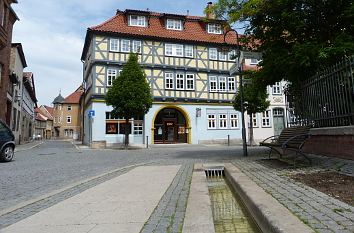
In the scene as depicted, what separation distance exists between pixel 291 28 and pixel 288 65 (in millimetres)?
1391

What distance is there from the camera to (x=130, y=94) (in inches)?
885

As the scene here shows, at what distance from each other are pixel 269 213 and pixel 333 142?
6107mm

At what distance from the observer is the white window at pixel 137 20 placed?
29508 millimetres

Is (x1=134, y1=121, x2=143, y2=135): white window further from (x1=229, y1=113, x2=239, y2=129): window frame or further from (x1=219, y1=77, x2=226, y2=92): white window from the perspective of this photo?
(x1=229, y1=113, x2=239, y2=129): window frame

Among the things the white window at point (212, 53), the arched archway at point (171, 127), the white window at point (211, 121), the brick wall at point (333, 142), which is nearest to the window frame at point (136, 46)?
the arched archway at point (171, 127)

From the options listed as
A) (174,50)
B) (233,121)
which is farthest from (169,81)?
(233,121)

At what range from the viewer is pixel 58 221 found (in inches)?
156

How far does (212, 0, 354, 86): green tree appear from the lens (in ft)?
30.8

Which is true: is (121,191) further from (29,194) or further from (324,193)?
(324,193)

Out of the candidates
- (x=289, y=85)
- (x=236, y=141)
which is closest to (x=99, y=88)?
(x=236, y=141)

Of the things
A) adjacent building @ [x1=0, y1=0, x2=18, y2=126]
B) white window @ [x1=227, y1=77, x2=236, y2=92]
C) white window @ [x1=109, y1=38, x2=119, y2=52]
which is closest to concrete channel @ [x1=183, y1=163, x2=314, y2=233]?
adjacent building @ [x1=0, y1=0, x2=18, y2=126]

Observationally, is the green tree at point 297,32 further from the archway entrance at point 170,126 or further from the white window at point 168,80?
the archway entrance at point 170,126

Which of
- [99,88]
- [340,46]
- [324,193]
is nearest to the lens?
[324,193]

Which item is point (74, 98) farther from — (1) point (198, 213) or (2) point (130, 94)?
(1) point (198, 213)
